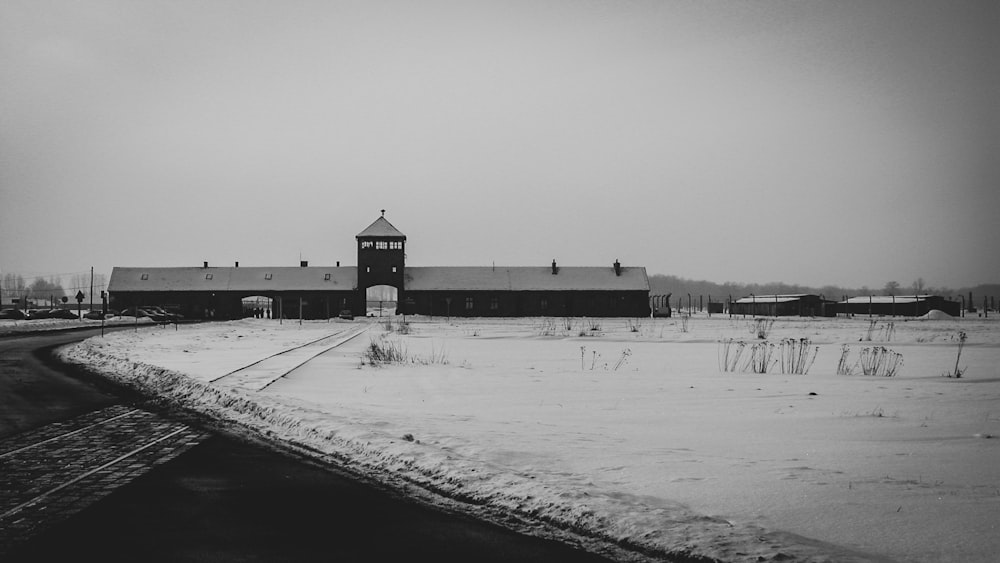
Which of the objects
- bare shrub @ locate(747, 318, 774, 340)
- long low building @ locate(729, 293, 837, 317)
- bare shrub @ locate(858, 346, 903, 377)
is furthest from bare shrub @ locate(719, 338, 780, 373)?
long low building @ locate(729, 293, 837, 317)

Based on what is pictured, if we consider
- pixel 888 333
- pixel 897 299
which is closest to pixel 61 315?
pixel 888 333

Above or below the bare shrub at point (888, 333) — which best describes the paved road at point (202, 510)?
below

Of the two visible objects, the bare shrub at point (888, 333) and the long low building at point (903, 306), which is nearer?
the bare shrub at point (888, 333)

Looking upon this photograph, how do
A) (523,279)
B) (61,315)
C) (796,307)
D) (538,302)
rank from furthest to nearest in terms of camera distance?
(523,279), (796,307), (538,302), (61,315)

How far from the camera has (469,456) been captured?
308 inches

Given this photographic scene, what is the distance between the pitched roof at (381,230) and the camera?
69.7 meters

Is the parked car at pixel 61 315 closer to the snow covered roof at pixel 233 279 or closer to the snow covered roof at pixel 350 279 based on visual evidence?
the snow covered roof at pixel 233 279

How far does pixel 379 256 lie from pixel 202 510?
6459 centimetres

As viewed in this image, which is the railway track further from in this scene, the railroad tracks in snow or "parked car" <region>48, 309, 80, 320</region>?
"parked car" <region>48, 309, 80, 320</region>

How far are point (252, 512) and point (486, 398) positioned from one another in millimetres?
6935

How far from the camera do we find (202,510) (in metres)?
5.96

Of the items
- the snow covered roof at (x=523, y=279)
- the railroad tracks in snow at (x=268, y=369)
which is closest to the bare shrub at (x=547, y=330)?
the railroad tracks in snow at (x=268, y=369)

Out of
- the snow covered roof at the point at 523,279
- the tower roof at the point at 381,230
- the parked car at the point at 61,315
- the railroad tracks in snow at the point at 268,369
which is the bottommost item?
the railroad tracks in snow at the point at 268,369

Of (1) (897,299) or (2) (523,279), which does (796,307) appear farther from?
(2) (523,279)
